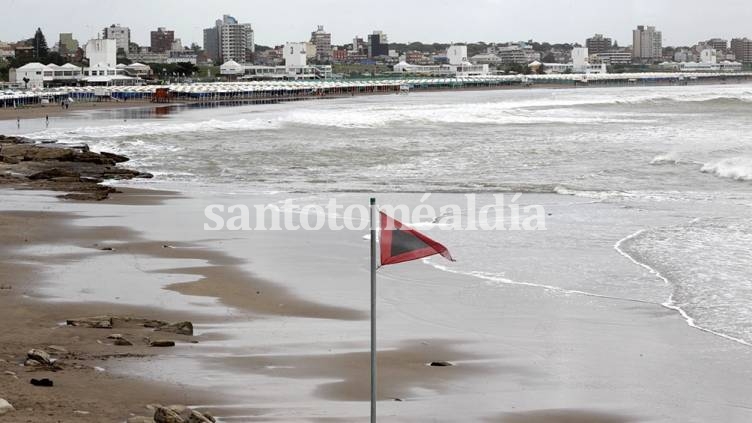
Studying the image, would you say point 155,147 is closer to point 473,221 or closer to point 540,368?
point 473,221

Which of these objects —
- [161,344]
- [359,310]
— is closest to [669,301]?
[359,310]

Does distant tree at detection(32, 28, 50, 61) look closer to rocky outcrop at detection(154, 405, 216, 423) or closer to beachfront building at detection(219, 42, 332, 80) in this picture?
beachfront building at detection(219, 42, 332, 80)

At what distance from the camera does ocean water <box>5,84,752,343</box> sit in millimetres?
14883

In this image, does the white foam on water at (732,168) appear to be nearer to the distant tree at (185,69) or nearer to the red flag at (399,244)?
the red flag at (399,244)

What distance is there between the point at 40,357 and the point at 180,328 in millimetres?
2013

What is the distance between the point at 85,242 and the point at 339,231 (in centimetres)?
424

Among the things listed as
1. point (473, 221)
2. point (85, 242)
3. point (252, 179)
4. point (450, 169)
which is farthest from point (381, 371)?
point (450, 169)

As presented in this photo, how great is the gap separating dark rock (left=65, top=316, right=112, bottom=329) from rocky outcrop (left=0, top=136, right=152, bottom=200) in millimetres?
12914

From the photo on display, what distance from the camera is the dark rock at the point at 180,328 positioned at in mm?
11123

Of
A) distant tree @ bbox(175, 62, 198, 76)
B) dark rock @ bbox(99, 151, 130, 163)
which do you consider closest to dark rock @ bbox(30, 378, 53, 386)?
dark rock @ bbox(99, 151, 130, 163)

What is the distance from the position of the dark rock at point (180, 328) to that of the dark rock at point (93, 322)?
51 cm

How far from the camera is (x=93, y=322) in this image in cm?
1116

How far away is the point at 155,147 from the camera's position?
42.5 meters

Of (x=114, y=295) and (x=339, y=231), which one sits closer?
(x=114, y=295)
